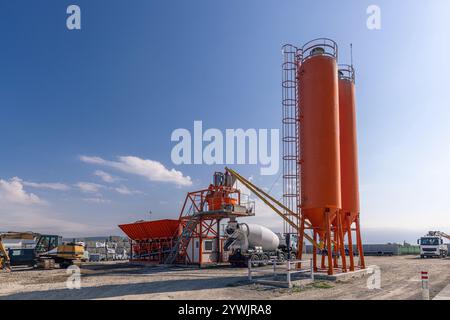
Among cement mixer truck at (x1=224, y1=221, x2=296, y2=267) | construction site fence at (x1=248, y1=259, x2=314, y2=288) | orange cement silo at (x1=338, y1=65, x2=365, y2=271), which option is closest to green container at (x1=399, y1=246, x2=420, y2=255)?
cement mixer truck at (x1=224, y1=221, x2=296, y2=267)

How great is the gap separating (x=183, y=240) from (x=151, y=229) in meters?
4.70

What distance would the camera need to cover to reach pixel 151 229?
3859cm

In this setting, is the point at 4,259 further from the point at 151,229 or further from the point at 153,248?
the point at 153,248

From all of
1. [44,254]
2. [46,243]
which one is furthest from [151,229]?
[44,254]

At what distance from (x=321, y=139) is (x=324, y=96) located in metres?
2.76

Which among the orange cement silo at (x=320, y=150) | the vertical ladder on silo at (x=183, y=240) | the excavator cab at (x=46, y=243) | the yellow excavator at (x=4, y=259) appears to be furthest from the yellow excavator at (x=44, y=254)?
the orange cement silo at (x=320, y=150)

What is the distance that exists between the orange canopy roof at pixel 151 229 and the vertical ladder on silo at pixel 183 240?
1559mm

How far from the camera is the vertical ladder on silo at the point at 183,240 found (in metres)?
34.4

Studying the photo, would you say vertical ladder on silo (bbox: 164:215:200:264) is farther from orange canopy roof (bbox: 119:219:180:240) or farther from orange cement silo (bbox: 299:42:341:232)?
orange cement silo (bbox: 299:42:341:232)

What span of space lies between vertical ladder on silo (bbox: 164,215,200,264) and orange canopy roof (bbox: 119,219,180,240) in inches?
61.4
